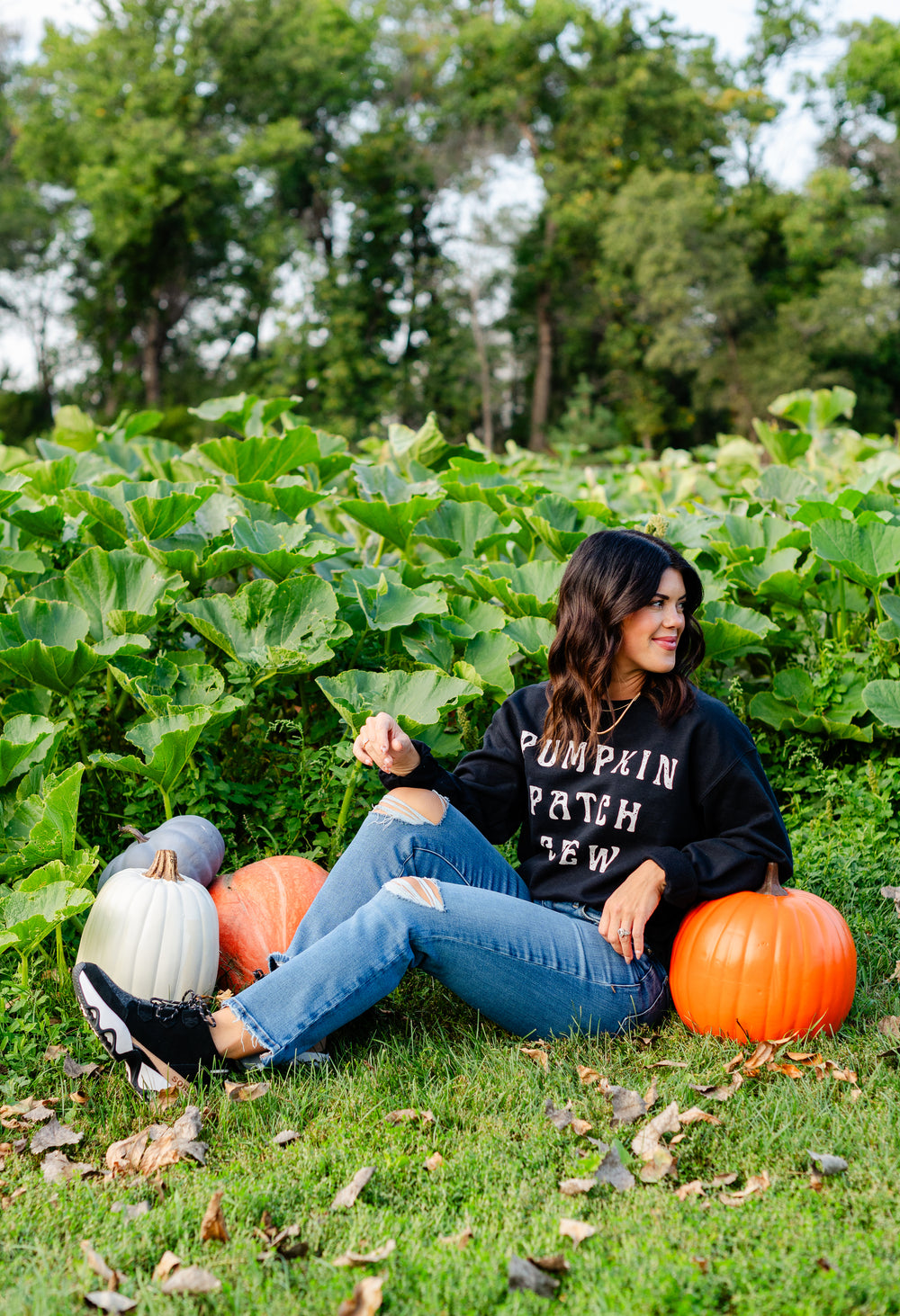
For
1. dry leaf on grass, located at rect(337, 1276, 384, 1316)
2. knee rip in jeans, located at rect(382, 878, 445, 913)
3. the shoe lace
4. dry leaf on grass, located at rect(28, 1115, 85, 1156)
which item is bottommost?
dry leaf on grass, located at rect(28, 1115, 85, 1156)

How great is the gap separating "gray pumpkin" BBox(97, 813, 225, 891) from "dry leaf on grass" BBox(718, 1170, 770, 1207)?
1464 millimetres

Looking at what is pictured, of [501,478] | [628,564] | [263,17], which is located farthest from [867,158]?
[628,564]

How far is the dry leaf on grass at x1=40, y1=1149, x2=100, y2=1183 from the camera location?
2.00 m

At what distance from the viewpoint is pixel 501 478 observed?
14.7 feet

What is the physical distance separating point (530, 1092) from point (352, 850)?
2.23 ft

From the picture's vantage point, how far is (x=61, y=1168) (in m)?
2.03

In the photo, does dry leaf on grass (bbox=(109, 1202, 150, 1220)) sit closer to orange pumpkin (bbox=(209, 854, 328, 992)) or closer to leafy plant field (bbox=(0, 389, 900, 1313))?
leafy plant field (bbox=(0, 389, 900, 1313))

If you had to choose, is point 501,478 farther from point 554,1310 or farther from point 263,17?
point 263,17

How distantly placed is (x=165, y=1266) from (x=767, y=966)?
→ 1.31 meters

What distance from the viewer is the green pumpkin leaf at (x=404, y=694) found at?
2.88 metres

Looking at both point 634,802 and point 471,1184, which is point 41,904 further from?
point 634,802

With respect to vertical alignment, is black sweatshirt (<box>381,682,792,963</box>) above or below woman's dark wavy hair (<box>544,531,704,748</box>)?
below

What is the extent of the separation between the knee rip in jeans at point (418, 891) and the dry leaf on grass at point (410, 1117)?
39 cm

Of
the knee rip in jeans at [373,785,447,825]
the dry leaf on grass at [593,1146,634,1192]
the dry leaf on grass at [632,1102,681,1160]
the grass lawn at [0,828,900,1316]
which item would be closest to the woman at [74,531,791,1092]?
the knee rip in jeans at [373,785,447,825]
